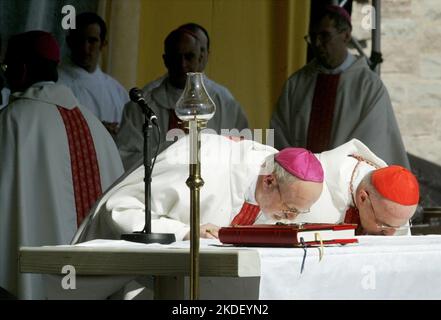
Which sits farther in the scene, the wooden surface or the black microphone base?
the black microphone base

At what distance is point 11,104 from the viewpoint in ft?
19.2

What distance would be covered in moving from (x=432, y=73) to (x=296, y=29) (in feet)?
2.84

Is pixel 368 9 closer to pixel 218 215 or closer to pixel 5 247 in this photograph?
pixel 5 247

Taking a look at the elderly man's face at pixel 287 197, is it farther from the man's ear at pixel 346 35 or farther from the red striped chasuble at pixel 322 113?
the man's ear at pixel 346 35

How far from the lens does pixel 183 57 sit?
6754 mm

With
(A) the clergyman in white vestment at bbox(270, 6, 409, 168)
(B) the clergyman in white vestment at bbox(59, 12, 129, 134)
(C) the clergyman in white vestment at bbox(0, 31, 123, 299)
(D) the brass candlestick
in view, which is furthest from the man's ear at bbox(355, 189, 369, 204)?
(B) the clergyman in white vestment at bbox(59, 12, 129, 134)

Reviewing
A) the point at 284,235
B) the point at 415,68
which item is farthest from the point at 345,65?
the point at 284,235

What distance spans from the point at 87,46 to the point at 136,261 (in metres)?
4.28

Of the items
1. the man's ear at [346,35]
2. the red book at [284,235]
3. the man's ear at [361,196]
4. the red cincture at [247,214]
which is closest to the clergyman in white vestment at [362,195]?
the man's ear at [361,196]

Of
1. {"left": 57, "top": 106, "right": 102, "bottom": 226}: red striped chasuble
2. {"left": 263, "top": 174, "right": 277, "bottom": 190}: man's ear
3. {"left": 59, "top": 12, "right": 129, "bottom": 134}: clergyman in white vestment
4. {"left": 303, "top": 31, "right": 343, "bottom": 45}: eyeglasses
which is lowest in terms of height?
{"left": 57, "top": 106, "right": 102, "bottom": 226}: red striped chasuble

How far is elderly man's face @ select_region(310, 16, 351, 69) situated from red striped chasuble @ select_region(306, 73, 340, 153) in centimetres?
8

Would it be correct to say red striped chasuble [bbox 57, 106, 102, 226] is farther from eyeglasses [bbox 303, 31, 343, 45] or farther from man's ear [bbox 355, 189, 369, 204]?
man's ear [bbox 355, 189, 369, 204]

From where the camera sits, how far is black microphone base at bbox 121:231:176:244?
359 cm

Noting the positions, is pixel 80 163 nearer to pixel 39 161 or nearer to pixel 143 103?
pixel 39 161
